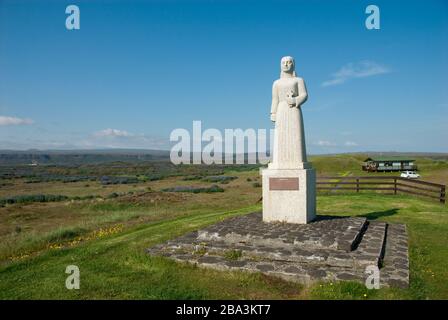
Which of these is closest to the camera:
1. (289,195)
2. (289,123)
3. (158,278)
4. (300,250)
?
(158,278)

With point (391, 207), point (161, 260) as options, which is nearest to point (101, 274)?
point (161, 260)

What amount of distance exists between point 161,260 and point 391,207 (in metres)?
11.3

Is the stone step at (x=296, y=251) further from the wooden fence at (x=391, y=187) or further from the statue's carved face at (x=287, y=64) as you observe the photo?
the wooden fence at (x=391, y=187)

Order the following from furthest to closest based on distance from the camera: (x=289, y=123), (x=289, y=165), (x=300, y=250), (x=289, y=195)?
(x=289, y=123) → (x=289, y=165) → (x=289, y=195) → (x=300, y=250)

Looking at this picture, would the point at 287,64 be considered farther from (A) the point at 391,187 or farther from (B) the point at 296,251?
(A) the point at 391,187

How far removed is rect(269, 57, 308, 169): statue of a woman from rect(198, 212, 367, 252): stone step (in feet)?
5.71

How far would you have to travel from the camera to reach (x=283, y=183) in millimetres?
9500

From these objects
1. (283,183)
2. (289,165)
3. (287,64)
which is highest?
(287,64)

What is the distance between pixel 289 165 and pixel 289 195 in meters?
0.85

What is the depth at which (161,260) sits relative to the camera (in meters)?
7.68

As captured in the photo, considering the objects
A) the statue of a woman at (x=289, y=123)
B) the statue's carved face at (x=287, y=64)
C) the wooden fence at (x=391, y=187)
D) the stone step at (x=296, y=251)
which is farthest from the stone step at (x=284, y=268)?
the wooden fence at (x=391, y=187)

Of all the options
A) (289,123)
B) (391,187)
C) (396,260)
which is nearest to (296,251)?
(396,260)
